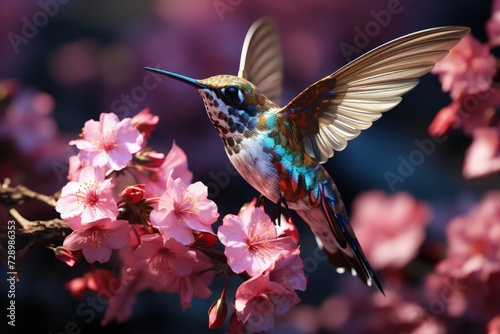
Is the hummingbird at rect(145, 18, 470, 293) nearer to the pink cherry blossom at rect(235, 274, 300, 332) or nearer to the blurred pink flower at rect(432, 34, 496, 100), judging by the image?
the pink cherry blossom at rect(235, 274, 300, 332)

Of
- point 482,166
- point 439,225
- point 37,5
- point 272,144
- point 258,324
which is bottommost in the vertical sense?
point 439,225

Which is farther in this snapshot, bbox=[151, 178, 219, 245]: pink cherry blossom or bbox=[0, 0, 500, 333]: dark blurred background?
bbox=[0, 0, 500, 333]: dark blurred background

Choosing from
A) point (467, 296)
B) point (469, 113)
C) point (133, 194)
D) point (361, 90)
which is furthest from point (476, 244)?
point (133, 194)

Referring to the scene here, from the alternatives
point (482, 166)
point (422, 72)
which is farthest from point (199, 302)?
point (422, 72)

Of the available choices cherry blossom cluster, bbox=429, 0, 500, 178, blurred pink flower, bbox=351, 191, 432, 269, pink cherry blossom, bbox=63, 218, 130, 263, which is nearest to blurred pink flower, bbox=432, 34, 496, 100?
cherry blossom cluster, bbox=429, 0, 500, 178

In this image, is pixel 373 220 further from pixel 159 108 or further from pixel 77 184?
pixel 77 184

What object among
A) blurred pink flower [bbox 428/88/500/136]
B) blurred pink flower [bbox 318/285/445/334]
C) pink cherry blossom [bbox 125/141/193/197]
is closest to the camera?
pink cherry blossom [bbox 125/141/193/197]

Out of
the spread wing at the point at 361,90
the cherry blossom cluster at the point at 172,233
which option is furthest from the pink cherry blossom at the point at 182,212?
the spread wing at the point at 361,90
